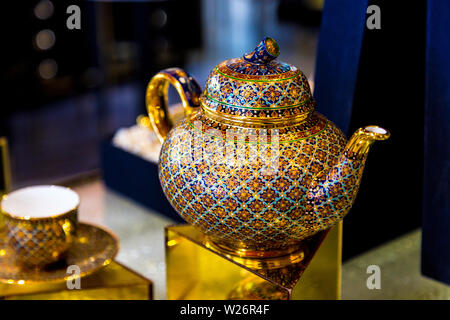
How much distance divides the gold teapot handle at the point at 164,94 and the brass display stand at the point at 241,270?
6.5 inches

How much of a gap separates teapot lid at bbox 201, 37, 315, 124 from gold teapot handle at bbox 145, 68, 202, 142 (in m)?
0.12

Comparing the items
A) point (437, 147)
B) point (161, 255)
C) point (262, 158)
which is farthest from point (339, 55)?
point (161, 255)

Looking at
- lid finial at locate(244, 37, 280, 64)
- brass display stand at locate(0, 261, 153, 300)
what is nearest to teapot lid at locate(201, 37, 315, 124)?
lid finial at locate(244, 37, 280, 64)

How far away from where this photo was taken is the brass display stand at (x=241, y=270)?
37.8 inches

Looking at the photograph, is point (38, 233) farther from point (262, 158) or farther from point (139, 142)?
point (139, 142)

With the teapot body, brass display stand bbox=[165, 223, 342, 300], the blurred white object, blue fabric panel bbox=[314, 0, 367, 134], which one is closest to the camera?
the teapot body

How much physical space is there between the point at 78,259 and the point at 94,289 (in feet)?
0.24

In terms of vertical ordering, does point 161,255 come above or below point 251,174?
below

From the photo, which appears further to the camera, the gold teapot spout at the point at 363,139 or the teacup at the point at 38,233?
the teacup at the point at 38,233

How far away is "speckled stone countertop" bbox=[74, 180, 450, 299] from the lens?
3.78ft

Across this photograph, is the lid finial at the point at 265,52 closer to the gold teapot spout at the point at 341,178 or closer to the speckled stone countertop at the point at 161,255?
the gold teapot spout at the point at 341,178

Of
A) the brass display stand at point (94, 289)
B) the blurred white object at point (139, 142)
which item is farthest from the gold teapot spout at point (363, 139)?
the blurred white object at point (139, 142)

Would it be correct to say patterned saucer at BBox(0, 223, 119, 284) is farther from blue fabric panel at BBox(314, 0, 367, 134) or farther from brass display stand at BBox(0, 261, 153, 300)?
blue fabric panel at BBox(314, 0, 367, 134)

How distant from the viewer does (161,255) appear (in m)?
1.27
